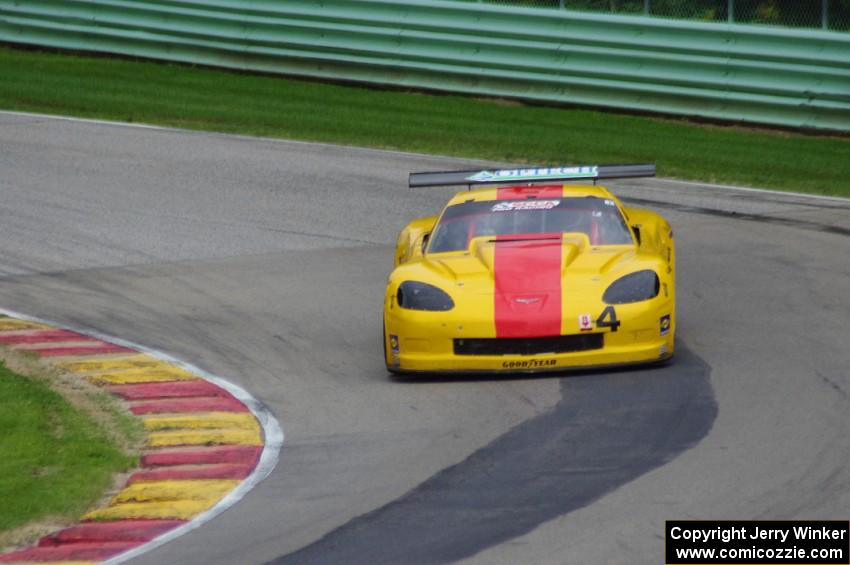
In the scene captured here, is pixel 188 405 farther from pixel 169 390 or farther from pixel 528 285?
pixel 528 285

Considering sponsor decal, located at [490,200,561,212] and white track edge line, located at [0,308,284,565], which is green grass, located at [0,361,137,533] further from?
sponsor decal, located at [490,200,561,212]

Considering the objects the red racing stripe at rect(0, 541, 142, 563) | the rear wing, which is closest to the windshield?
the rear wing

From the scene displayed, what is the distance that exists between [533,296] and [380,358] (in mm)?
1478

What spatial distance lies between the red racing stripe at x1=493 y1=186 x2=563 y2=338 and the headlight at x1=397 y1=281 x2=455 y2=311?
0.34 metres

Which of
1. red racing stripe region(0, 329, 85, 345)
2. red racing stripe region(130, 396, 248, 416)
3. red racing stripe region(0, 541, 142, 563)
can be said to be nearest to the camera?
red racing stripe region(0, 541, 142, 563)

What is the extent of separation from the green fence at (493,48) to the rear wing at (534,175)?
828 centimetres

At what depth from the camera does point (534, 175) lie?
1193 centimetres

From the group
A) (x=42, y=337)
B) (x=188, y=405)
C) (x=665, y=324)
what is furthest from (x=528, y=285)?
(x=42, y=337)

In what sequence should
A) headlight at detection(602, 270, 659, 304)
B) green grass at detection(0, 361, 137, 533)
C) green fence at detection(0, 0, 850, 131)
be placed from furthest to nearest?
1. green fence at detection(0, 0, 850, 131)
2. headlight at detection(602, 270, 659, 304)
3. green grass at detection(0, 361, 137, 533)

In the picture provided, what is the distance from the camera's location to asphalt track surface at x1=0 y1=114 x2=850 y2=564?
7.26 metres

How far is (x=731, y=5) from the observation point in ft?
65.8

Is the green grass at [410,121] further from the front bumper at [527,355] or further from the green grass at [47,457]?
the green grass at [47,457]

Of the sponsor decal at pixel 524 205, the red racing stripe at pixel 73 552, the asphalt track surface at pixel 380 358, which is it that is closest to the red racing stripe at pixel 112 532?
the red racing stripe at pixel 73 552

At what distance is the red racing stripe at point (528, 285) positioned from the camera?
32.4ft
